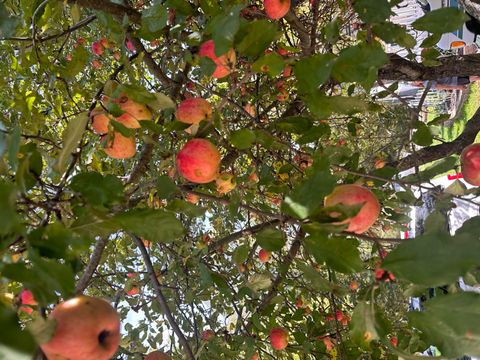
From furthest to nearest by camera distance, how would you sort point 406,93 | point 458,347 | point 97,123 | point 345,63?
point 406,93, point 97,123, point 345,63, point 458,347

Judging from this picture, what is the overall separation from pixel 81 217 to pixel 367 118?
6.95m

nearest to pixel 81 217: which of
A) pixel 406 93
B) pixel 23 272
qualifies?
pixel 23 272

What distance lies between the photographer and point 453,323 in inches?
36.6

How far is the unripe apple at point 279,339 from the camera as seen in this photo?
246 cm

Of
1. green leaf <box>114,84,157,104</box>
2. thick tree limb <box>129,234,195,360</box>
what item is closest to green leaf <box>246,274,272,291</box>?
thick tree limb <box>129,234,195,360</box>

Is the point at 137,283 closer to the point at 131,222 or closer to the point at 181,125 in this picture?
the point at 181,125

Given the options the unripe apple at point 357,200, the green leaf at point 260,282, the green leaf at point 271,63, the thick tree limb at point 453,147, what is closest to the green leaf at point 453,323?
the unripe apple at point 357,200

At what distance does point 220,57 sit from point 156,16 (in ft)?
0.85

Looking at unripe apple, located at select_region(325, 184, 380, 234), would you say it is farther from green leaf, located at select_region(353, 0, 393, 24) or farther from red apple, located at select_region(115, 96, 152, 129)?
red apple, located at select_region(115, 96, 152, 129)

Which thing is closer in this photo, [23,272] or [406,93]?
[23,272]

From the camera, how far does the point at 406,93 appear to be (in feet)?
35.7

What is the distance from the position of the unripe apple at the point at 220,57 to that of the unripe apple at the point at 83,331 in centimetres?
82

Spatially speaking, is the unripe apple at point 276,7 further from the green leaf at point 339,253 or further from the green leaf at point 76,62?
the green leaf at point 339,253

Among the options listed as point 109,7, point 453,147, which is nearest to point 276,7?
point 109,7
